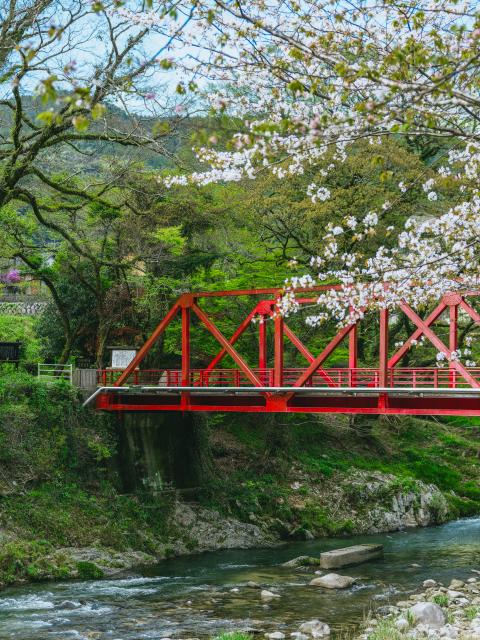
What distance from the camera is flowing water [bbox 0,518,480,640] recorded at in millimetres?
15508

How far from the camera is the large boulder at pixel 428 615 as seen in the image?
14.5m

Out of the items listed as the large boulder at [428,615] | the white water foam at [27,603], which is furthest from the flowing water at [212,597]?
the large boulder at [428,615]

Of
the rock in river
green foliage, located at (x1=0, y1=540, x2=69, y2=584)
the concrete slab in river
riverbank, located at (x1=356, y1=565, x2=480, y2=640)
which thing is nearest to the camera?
riverbank, located at (x1=356, y1=565, x2=480, y2=640)

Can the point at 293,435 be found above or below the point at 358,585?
above

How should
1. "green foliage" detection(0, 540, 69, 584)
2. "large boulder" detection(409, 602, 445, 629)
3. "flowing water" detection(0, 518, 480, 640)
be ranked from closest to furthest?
"large boulder" detection(409, 602, 445, 629), "flowing water" detection(0, 518, 480, 640), "green foliage" detection(0, 540, 69, 584)

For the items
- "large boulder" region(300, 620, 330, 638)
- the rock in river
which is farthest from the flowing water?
"large boulder" region(300, 620, 330, 638)

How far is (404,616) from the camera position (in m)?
14.9

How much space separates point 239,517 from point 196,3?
21.5 m

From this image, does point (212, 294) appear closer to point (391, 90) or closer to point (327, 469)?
point (327, 469)

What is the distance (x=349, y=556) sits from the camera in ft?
72.7

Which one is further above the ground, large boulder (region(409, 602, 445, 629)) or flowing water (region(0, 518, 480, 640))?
large boulder (region(409, 602, 445, 629))

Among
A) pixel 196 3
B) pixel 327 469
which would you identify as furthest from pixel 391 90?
pixel 327 469

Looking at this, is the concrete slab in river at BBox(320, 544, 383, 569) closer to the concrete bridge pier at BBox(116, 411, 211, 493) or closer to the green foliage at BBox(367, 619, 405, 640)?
the concrete bridge pier at BBox(116, 411, 211, 493)

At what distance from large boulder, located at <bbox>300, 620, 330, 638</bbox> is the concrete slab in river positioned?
6.56 metres
